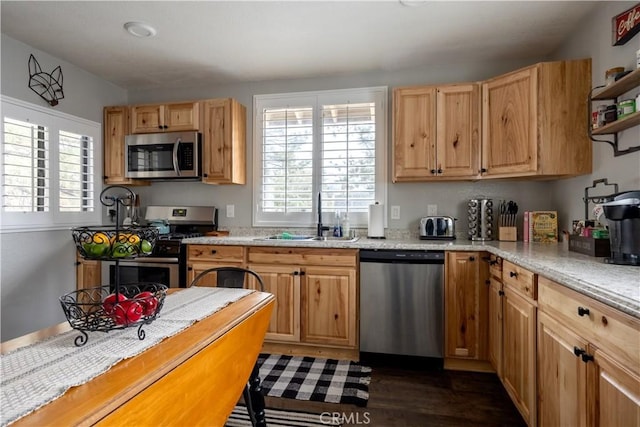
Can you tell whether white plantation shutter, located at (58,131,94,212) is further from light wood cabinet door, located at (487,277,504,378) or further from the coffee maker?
the coffee maker

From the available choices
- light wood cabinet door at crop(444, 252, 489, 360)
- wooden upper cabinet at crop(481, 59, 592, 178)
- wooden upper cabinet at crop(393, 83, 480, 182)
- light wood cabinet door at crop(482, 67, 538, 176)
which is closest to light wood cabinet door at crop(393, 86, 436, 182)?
wooden upper cabinet at crop(393, 83, 480, 182)

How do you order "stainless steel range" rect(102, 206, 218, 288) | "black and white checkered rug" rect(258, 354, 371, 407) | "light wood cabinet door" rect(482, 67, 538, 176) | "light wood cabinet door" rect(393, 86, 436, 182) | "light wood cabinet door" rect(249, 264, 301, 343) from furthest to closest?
"stainless steel range" rect(102, 206, 218, 288) → "light wood cabinet door" rect(393, 86, 436, 182) → "light wood cabinet door" rect(249, 264, 301, 343) → "light wood cabinet door" rect(482, 67, 538, 176) → "black and white checkered rug" rect(258, 354, 371, 407)

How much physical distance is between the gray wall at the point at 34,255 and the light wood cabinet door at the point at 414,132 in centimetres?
292

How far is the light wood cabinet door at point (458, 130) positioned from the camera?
2.86m

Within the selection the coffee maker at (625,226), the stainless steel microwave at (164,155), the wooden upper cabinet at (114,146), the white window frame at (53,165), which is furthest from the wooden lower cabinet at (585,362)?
the wooden upper cabinet at (114,146)

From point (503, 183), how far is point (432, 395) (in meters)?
1.86

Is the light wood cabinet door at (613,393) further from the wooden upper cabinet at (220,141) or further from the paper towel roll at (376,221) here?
the wooden upper cabinet at (220,141)

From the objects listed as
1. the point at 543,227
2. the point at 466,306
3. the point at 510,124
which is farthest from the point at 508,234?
the point at 510,124

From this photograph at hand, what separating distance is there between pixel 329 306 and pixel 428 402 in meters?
0.94

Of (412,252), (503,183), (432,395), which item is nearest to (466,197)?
(503,183)

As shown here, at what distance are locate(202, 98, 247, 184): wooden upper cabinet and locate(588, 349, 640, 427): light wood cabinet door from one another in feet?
9.56

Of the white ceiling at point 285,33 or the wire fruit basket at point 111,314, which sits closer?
the wire fruit basket at point 111,314

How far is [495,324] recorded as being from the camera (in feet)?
7.73

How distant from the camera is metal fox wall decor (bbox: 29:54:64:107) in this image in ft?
9.50
